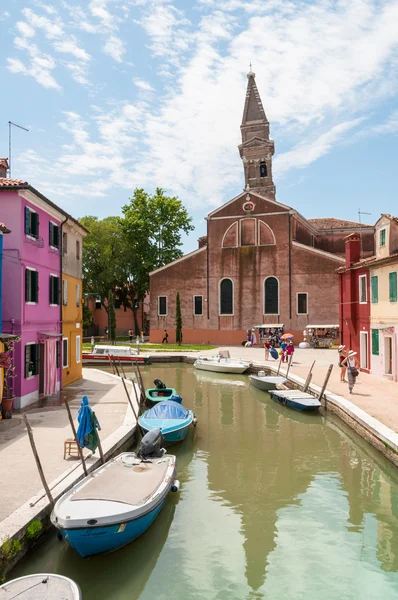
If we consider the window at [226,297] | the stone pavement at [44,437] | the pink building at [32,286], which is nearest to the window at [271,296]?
the window at [226,297]

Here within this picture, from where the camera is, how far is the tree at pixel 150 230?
54688 mm

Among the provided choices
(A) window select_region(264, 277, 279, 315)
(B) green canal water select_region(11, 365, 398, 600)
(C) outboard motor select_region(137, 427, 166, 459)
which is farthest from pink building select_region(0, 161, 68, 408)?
(A) window select_region(264, 277, 279, 315)

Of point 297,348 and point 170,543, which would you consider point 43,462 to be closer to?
point 170,543

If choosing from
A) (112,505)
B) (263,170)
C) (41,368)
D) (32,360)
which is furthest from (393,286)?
(263,170)

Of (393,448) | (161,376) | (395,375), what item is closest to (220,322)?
(161,376)

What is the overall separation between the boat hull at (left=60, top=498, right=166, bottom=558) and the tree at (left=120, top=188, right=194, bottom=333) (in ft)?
155

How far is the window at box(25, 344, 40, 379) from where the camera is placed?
1630 cm

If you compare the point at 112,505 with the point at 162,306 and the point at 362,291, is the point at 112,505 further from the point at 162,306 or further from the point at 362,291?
the point at 162,306

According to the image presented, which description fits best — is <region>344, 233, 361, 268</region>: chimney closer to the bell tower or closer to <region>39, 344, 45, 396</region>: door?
<region>39, 344, 45, 396</region>: door

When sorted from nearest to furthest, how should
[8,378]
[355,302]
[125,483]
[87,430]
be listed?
1. [125,483]
2. [87,430]
3. [8,378]
4. [355,302]

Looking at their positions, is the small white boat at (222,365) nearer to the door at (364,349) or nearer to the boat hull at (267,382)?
the boat hull at (267,382)

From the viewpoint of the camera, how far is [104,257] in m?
54.2

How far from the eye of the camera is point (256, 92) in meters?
61.6

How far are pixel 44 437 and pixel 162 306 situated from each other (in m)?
36.2
